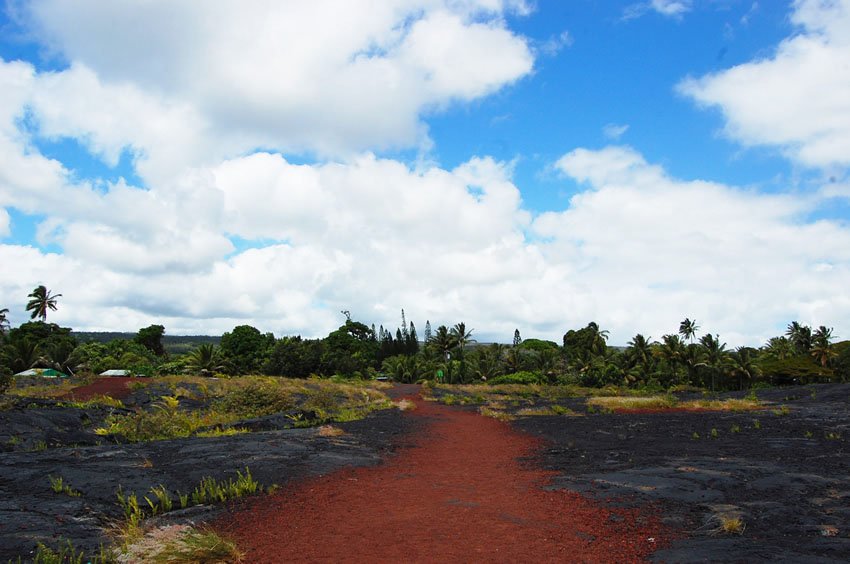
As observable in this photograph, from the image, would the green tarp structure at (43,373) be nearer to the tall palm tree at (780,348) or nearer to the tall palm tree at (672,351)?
the tall palm tree at (672,351)

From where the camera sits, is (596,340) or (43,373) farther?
(596,340)

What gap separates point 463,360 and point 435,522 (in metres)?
67.5

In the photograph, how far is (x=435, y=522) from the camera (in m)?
8.45

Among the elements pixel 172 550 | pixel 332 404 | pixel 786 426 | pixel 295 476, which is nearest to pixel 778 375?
pixel 786 426

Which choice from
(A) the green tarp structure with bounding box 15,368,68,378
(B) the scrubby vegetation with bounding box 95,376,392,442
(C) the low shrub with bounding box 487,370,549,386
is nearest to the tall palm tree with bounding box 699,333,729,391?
(C) the low shrub with bounding box 487,370,549,386

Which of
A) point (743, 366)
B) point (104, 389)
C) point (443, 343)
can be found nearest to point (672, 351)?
point (743, 366)

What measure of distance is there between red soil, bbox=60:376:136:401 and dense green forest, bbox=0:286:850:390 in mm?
18204

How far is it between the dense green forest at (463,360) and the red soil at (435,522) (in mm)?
53621

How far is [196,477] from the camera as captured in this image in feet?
35.7

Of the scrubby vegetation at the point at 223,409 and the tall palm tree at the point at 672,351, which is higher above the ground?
the tall palm tree at the point at 672,351

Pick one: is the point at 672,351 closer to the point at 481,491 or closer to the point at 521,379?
the point at 521,379

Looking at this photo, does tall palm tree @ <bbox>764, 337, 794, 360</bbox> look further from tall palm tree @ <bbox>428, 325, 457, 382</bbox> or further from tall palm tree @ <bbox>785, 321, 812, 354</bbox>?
tall palm tree @ <bbox>428, 325, 457, 382</bbox>

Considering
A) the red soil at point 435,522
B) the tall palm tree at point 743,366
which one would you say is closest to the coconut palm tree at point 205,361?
the red soil at point 435,522

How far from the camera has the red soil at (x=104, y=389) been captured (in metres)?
34.4
